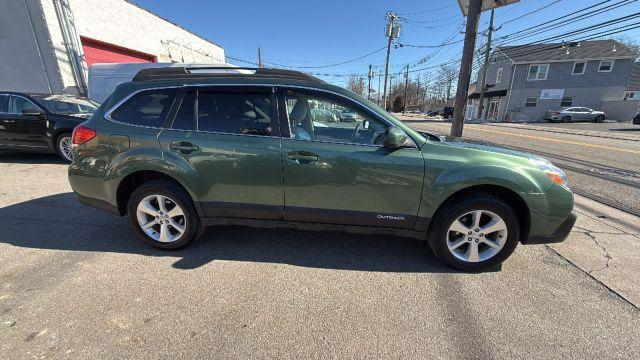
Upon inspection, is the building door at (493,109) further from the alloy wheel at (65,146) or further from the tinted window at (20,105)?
the tinted window at (20,105)

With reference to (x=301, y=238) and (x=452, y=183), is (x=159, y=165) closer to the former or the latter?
(x=301, y=238)

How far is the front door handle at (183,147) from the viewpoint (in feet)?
9.30

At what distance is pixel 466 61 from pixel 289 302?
23.0 ft

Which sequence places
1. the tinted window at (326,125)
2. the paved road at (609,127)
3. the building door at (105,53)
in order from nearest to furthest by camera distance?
the tinted window at (326,125) → the building door at (105,53) → the paved road at (609,127)

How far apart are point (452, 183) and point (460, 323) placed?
1.15 meters

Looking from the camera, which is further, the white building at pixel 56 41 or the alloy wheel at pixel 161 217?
the white building at pixel 56 41

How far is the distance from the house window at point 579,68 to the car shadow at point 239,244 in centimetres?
3934

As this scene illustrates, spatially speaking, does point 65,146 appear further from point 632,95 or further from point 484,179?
point 632,95

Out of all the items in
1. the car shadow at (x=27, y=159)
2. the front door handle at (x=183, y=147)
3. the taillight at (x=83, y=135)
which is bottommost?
the car shadow at (x=27, y=159)

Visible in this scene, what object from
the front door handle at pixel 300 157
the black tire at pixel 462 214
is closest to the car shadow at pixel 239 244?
the black tire at pixel 462 214

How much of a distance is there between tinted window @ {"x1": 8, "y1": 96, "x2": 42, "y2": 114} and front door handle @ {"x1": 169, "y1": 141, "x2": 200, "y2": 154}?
588 cm

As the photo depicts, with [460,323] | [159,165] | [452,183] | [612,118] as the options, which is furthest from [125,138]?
→ [612,118]

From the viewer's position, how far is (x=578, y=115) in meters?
28.4

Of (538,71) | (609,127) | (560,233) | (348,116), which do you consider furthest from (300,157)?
(538,71)
